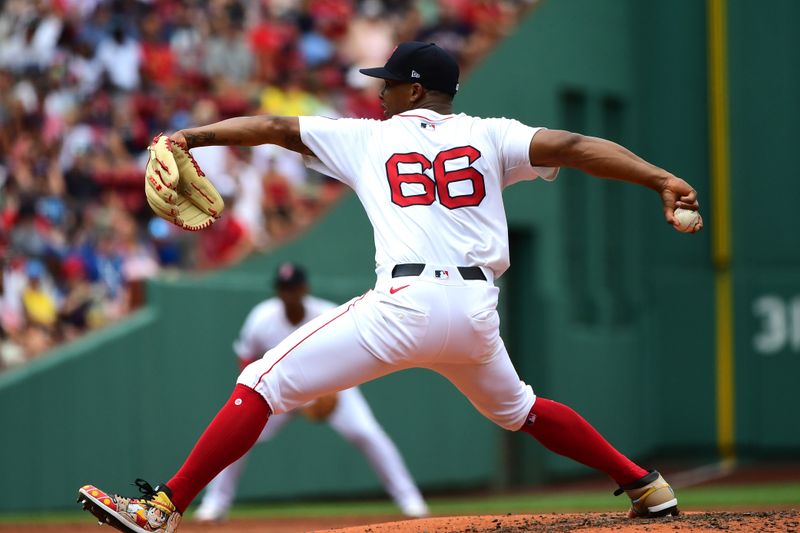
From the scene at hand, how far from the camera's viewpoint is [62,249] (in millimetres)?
10273

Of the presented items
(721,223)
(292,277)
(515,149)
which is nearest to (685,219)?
(515,149)

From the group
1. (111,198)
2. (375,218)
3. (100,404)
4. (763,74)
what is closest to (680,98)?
(763,74)

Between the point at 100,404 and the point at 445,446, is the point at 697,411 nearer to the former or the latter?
the point at 445,446

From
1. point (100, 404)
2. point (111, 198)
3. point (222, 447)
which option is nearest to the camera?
point (222, 447)

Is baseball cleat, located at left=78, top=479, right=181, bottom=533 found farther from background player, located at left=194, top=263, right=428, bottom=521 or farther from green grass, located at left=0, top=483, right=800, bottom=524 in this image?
green grass, located at left=0, top=483, right=800, bottom=524

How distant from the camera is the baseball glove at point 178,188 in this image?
4758 mm

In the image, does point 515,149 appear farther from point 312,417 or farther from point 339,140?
point 312,417

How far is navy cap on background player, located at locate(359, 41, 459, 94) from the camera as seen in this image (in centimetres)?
494

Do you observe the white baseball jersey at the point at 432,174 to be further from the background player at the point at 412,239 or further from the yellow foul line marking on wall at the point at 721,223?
the yellow foul line marking on wall at the point at 721,223

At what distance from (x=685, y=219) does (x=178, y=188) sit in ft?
6.34

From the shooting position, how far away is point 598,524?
516 cm

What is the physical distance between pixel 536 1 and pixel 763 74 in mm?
3025

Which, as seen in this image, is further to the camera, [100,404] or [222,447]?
[100,404]

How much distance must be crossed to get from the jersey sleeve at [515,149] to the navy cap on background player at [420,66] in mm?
276
